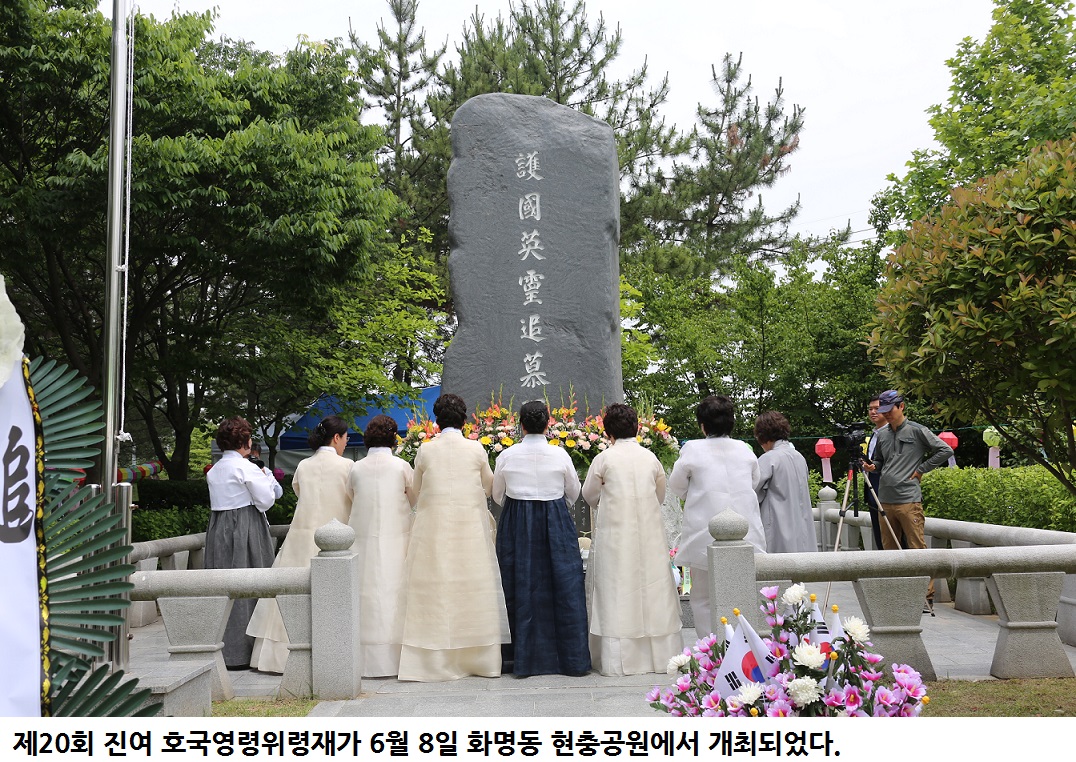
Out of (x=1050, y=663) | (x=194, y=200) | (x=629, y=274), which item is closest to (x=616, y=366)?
(x=1050, y=663)

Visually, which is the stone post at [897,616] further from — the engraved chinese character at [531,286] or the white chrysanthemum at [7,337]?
the white chrysanthemum at [7,337]

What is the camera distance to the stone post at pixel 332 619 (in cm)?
511

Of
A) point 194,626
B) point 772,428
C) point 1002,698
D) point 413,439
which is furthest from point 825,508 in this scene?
point 194,626

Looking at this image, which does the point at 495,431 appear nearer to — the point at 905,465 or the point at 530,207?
the point at 530,207

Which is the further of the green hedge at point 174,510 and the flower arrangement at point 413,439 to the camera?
the green hedge at point 174,510

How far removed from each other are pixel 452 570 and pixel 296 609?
36.2 inches

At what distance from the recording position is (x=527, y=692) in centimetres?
522

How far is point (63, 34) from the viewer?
33.4 ft

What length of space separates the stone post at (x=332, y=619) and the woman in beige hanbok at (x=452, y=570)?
0.52 metres

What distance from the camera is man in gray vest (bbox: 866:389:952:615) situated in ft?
23.2

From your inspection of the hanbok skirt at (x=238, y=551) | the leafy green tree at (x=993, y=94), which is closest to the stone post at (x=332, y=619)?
the hanbok skirt at (x=238, y=551)

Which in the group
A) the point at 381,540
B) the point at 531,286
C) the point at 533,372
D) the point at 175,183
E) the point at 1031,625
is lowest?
the point at 1031,625
